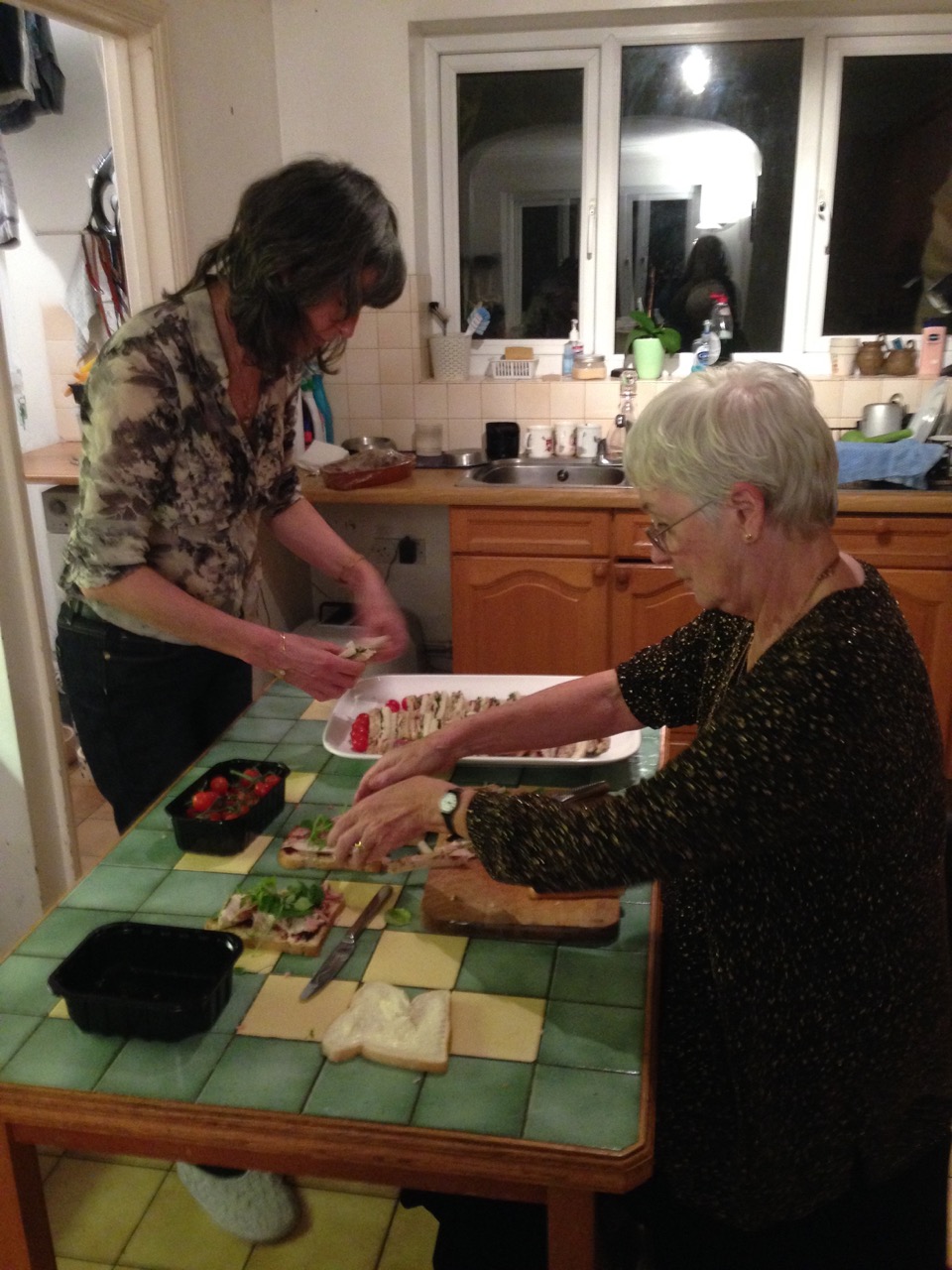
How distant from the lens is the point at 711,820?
0.98 meters

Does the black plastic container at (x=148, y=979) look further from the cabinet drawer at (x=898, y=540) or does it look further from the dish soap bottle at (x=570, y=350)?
the dish soap bottle at (x=570, y=350)

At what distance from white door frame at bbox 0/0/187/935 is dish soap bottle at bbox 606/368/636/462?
1474 millimetres

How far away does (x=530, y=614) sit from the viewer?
10.5 ft

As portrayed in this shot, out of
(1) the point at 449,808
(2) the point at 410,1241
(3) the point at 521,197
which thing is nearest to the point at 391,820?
(1) the point at 449,808

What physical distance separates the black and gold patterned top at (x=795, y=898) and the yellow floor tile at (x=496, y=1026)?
4.8 inches

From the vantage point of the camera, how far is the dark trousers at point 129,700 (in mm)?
1648

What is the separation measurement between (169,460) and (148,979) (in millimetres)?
777

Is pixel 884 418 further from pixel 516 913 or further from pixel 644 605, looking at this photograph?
pixel 516 913

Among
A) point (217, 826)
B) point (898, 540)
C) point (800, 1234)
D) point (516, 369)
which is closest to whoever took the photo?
point (800, 1234)

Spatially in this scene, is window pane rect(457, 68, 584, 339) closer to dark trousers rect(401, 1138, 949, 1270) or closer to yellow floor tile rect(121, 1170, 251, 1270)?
yellow floor tile rect(121, 1170, 251, 1270)

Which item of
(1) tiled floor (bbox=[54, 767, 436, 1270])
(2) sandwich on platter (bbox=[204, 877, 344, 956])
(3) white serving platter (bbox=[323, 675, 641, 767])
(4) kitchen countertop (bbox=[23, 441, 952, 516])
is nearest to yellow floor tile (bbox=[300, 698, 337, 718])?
(3) white serving platter (bbox=[323, 675, 641, 767])

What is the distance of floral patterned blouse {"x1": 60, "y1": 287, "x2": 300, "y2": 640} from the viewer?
4.75 feet

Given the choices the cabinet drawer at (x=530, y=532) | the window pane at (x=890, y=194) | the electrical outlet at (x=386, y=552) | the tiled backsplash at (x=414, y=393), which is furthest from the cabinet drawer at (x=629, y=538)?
the window pane at (x=890, y=194)

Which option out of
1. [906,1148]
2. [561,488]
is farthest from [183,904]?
[561,488]
